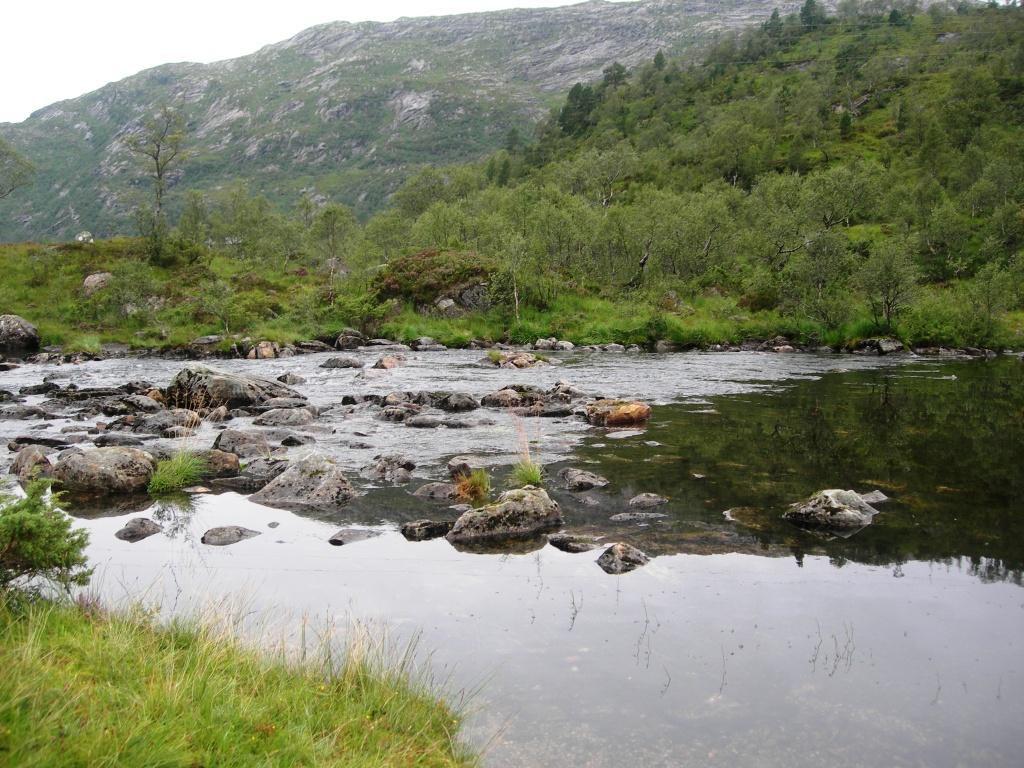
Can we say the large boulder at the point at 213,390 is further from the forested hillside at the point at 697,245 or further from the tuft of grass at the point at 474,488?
the forested hillside at the point at 697,245

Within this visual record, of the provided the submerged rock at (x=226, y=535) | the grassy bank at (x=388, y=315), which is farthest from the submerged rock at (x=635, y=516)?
the grassy bank at (x=388, y=315)

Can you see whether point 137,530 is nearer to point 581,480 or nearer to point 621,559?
point 621,559

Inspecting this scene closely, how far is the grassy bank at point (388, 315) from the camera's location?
4931 cm

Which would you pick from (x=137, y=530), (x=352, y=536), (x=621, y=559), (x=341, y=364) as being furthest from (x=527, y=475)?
(x=341, y=364)

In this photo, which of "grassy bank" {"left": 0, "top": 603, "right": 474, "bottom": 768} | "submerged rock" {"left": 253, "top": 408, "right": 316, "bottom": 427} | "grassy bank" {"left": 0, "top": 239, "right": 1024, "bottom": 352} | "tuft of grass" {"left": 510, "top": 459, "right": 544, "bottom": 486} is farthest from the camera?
"grassy bank" {"left": 0, "top": 239, "right": 1024, "bottom": 352}

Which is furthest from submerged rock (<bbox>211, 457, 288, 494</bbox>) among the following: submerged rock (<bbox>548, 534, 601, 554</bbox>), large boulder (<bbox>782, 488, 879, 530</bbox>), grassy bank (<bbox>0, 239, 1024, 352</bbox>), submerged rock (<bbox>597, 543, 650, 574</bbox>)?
grassy bank (<bbox>0, 239, 1024, 352</bbox>)

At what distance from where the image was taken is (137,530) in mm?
11984

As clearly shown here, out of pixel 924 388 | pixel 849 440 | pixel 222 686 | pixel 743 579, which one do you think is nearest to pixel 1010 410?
pixel 924 388

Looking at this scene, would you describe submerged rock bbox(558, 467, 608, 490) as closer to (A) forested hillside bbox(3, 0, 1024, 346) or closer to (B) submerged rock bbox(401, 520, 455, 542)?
(B) submerged rock bbox(401, 520, 455, 542)

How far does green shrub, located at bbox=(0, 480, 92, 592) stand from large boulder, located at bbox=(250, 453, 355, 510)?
6.25 meters

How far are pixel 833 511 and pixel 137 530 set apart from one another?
12475 mm

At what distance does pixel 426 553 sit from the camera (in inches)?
437

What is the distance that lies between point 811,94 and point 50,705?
6875 inches

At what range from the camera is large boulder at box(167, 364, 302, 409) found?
85.3ft
